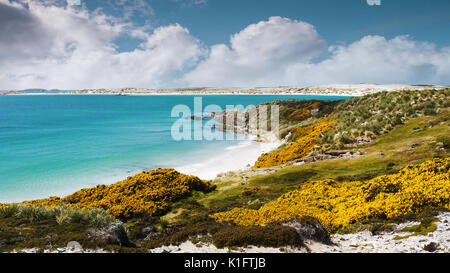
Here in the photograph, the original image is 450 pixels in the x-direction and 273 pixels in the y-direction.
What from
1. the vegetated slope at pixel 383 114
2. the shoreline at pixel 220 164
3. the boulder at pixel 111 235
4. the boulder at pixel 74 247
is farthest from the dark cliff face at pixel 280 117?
the boulder at pixel 74 247

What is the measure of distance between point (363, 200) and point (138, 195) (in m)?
14.1

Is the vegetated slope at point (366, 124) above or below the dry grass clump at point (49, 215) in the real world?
above

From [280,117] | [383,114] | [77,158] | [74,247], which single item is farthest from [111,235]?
[280,117]

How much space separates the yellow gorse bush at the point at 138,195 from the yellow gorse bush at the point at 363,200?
549 centimetres

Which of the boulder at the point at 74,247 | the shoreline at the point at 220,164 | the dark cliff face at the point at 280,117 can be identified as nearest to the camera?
the boulder at the point at 74,247

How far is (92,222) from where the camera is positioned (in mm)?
11484

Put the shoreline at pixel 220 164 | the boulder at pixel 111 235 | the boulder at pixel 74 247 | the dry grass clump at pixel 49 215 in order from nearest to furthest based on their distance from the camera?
the boulder at pixel 74 247 < the boulder at pixel 111 235 < the dry grass clump at pixel 49 215 < the shoreline at pixel 220 164

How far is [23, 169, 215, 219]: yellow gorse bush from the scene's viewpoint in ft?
52.1

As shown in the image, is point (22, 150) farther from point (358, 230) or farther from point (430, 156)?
point (430, 156)

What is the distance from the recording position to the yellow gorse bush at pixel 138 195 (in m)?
15.9

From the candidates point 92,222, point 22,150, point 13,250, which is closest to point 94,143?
point 22,150

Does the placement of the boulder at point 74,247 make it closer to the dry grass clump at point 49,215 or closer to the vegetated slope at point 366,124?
the dry grass clump at point 49,215

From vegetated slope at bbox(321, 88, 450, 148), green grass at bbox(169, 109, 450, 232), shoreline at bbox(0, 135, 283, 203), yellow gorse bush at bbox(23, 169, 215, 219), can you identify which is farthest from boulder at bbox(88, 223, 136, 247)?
vegetated slope at bbox(321, 88, 450, 148)

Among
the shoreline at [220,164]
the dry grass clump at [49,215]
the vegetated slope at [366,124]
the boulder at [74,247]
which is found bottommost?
the shoreline at [220,164]
